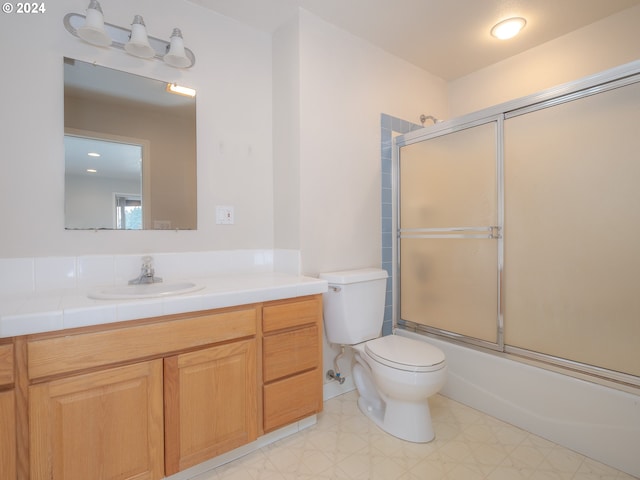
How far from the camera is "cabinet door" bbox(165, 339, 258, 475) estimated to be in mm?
1274

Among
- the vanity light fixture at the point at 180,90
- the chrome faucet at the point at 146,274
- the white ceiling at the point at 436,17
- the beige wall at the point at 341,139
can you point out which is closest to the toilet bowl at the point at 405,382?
the beige wall at the point at 341,139

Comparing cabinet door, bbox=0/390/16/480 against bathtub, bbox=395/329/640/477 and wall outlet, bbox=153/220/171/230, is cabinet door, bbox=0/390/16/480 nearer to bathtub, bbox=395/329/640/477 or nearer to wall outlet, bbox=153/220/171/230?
wall outlet, bbox=153/220/171/230

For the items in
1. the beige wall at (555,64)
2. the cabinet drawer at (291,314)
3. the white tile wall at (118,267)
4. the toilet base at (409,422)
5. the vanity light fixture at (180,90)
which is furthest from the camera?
the beige wall at (555,64)

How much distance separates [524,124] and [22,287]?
2.60m

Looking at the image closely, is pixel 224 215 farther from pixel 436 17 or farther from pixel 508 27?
pixel 508 27

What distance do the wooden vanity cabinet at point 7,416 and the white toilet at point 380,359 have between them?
1362 mm

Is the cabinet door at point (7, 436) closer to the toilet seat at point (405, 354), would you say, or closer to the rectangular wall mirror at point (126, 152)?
the rectangular wall mirror at point (126, 152)

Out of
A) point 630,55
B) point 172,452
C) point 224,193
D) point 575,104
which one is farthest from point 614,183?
point 172,452

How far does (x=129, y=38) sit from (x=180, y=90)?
12.2 inches

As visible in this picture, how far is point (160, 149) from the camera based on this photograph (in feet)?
5.74

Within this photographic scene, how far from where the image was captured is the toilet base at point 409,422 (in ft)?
5.43

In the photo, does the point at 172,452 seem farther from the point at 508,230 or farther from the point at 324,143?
the point at 508,230

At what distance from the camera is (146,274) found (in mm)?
1600

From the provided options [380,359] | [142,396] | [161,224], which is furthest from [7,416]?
[380,359]
